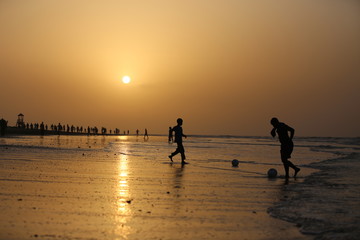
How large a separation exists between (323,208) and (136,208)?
3.57 m

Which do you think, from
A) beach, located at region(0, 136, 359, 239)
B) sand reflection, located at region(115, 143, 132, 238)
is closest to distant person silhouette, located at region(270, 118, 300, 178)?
beach, located at region(0, 136, 359, 239)

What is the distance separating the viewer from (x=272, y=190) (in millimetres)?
11586

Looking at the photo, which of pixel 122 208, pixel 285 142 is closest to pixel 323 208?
pixel 122 208

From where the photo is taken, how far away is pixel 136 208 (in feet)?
26.9

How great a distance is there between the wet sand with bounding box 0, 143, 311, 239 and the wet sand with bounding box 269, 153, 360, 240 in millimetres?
279

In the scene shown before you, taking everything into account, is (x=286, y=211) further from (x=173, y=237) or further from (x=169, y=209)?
(x=173, y=237)

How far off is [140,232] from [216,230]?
111 centimetres

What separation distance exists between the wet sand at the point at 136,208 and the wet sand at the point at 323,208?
279 mm

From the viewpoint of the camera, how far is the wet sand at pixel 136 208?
6.29 m

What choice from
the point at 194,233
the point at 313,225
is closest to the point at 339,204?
the point at 313,225

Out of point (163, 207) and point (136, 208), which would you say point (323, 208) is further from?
point (136, 208)

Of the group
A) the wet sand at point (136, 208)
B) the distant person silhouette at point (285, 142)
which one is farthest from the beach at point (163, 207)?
the distant person silhouette at point (285, 142)

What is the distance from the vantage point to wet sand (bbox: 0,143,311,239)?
20.6ft

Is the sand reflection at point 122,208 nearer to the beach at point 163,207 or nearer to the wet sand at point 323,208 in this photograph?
the beach at point 163,207
